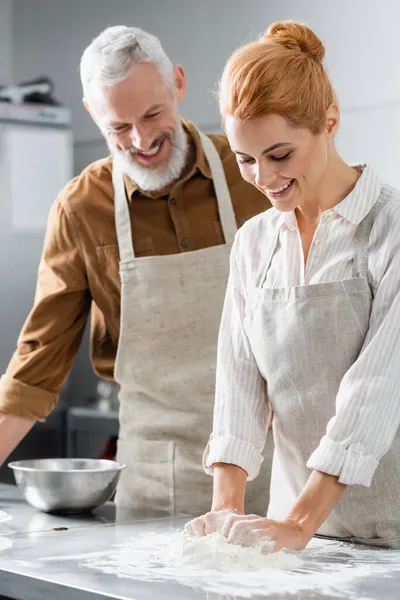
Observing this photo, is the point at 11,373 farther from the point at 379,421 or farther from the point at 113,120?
the point at 379,421

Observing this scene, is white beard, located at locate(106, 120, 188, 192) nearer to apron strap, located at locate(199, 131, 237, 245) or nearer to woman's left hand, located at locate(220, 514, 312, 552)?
apron strap, located at locate(199, 131, 237, 245)

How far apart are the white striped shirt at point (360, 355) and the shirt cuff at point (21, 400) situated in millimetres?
588

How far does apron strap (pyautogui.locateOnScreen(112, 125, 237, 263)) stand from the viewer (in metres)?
2.24

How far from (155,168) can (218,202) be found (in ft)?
0.57

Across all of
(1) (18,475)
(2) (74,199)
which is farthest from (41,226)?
(1) (18,475)

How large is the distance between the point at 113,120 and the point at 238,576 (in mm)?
1106

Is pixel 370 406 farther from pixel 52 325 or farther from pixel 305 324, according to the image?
pixel 52 325

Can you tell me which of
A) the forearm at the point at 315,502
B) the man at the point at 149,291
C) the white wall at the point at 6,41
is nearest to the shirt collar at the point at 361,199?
the forearm at the point at 315,502

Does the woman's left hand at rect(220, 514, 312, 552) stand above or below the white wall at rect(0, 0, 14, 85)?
below

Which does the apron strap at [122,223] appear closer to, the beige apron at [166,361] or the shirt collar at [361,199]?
the beige apron at [166,361]

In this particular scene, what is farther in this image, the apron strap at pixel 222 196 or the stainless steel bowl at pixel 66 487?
the apron strap at pixel 222 196

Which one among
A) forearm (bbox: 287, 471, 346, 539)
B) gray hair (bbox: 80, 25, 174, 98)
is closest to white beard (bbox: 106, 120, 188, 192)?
gray hair (bbox: 80, 25, 174, 98)

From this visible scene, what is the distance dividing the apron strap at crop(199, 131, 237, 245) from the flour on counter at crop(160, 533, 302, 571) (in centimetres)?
95

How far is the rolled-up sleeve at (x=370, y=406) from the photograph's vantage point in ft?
4.89
